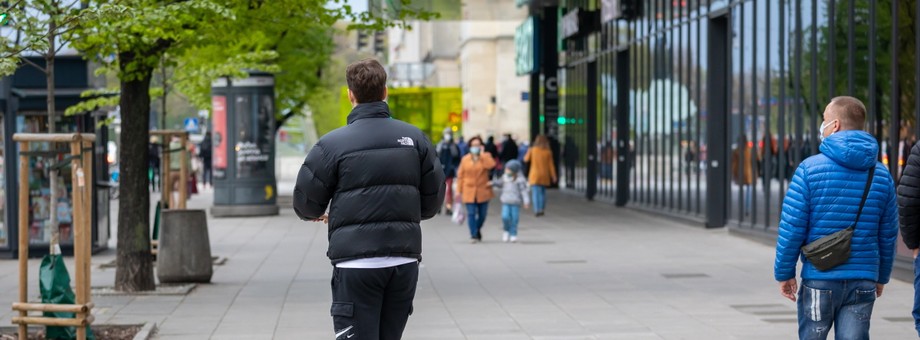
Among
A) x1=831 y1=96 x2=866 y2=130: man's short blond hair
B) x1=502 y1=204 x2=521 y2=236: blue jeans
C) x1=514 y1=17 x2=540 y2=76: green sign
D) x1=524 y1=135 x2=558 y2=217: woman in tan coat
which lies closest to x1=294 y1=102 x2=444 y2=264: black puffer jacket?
x1=831 y1=96 x2=866 y2=130: man's short blond hair

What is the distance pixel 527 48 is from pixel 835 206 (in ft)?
136

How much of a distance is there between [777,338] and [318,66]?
30036mm

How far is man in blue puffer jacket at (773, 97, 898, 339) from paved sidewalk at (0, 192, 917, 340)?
4.13 m

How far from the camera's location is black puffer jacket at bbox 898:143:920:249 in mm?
7566

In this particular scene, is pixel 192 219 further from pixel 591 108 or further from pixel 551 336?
pixel 591 108

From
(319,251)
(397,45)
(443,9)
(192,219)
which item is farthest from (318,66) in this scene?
(397,45)

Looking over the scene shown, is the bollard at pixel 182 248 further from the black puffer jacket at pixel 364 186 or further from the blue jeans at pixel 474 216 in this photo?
the black puffer jacket at pixel 364 186

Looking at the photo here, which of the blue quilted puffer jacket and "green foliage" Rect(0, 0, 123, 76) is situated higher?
"green foliage" Rect(0, 0, 123, 76)

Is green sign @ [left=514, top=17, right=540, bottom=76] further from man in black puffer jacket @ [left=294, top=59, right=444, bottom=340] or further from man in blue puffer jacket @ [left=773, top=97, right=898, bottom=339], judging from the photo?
man in black puffer jacket @ [left=294, top=59, right=444, bottom=340]

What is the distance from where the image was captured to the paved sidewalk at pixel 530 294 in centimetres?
1168

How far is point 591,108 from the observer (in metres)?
39.5

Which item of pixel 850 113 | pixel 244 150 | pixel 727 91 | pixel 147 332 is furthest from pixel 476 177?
pixel 850 113

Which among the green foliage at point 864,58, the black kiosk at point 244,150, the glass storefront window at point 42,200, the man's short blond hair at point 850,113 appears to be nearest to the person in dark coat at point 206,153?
the black kiosk at point 244,150

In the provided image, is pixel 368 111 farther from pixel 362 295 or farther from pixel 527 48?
pixel 527 48
